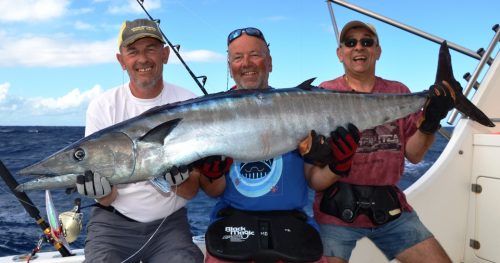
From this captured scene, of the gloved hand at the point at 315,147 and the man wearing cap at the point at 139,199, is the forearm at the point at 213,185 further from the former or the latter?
the gloved hand at the point at 315,147

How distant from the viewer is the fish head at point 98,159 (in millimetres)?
2396

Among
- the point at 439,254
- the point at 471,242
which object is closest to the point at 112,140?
the point at 439,254

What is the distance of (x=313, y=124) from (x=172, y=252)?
1.30m

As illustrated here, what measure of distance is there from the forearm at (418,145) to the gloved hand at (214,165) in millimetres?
1437

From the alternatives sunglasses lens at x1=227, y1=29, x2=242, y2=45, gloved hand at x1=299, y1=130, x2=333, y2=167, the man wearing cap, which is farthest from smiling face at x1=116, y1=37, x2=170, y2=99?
gloved hand at x1=299, y1=130, x2=333, y2=167

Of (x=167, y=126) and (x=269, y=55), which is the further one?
(x=269, y=55)

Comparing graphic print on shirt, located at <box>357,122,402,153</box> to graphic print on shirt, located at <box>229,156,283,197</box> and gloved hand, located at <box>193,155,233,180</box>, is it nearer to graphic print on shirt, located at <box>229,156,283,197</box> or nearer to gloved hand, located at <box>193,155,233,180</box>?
graphic print on shirt, located at <box>229,156,283,197</box>

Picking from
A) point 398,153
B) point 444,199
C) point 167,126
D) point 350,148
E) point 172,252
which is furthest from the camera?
point 444,199

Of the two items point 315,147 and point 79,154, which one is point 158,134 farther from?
point 315,147

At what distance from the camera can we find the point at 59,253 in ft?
10.9

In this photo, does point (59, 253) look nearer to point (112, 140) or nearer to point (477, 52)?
point (112, 140)

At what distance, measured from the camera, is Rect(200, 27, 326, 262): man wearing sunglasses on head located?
2738 millimetres

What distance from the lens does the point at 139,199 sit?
10.4ft

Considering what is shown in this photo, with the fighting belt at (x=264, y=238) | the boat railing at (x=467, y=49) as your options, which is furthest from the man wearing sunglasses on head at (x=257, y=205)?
the boat railing at (x=467, y=49)
